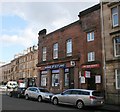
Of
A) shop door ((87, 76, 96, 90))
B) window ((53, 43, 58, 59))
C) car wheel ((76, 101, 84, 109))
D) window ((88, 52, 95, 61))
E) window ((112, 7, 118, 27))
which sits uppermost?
window ((112, 7, 118, 27))

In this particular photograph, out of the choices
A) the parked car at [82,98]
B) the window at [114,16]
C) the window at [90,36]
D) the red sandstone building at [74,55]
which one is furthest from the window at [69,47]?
the parked car at [82,98]

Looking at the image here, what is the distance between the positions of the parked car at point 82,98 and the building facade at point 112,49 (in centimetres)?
402

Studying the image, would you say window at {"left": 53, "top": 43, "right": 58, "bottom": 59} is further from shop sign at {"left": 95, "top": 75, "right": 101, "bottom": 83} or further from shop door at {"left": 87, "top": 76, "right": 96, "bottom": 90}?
shop sign at {"left": 95, "top": 75, "right": 101, "bottom": 83}

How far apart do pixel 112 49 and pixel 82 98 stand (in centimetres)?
708

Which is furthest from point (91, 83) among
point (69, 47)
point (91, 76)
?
point (69, 47)

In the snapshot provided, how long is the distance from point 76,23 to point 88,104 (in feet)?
45.5

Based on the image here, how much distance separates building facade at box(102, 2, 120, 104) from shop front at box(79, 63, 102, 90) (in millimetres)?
1174

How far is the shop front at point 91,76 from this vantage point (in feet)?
83.8

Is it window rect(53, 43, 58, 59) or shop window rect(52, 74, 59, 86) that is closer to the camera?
shop window rect(52, 74, 59, 86)

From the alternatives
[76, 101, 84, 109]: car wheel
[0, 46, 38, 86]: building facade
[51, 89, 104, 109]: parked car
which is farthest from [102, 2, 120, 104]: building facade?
[0, 46, 38, 86]: building facade

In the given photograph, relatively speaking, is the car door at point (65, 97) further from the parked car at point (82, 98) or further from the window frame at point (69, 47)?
the window frame at point (69, 47)

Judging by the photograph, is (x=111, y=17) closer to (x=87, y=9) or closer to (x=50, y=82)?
(x=87, y=9)

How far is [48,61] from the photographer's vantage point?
35.7m

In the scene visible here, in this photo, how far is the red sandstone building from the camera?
26.6 metres
